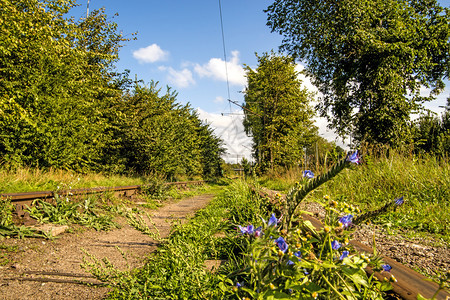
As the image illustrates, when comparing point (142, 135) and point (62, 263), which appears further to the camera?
point (142, 135)

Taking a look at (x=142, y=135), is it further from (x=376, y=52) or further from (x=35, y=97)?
(x=376, y=52)

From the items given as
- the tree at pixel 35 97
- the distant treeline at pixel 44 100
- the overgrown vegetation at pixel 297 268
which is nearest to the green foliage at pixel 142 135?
the distant treeline at pixel 44 100

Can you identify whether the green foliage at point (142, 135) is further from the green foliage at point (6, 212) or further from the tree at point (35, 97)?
the green foliage at point (6, 212)

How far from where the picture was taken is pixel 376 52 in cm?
1097

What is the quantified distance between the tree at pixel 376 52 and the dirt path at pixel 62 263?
38.0ft

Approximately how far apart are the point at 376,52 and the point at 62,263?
1329 cm

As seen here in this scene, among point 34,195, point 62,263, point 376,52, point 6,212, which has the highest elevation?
point 376,52

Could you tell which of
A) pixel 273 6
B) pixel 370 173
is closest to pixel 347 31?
pixel 273 6

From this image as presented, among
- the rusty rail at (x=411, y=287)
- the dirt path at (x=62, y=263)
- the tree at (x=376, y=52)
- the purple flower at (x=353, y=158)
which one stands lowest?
the dirt path at (x=62, y=263)

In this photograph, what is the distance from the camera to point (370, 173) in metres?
5.13

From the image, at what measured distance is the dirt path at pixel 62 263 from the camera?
2.04m

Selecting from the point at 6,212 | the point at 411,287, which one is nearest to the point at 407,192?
the point at 411,287

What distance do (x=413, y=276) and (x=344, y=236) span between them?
1.91ft

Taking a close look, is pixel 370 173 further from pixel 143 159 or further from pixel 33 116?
pixel 143 159
